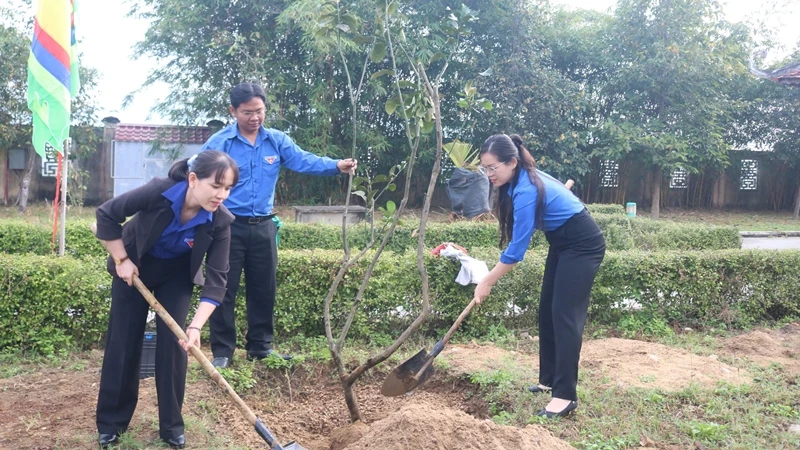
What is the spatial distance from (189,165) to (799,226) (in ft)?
64.6

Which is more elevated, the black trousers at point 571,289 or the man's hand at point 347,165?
the man's hand at point 347,165

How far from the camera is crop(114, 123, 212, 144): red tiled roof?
59.7ft

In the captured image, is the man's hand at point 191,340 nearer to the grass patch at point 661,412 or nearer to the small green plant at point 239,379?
the small green plant at point 239,379

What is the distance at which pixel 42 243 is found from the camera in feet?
27.0

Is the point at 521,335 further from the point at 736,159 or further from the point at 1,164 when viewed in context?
the point at 736,159

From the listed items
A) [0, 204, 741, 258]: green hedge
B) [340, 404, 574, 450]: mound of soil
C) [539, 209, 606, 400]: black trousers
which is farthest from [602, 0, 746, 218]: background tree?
[340, 404, 574, 450]: mound of soil

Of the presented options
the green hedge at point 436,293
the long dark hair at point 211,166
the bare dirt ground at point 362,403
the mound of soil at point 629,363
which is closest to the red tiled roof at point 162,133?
the green hedge at point 436,293

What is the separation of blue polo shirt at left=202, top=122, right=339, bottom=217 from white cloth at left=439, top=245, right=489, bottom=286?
5.23 feet

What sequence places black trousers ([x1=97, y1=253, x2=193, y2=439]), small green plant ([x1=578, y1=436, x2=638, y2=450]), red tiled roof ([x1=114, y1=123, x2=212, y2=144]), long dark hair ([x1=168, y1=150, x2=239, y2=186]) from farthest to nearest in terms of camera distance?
red tiled roof ([x1=114, y1=123, x2=212, y2=144]), small green plant ([x1=578, y1=436, x2=638, y2=450]), black trousers ([x1=97, y1=253, x2=193, y2=439]), long dark hair ([x1=168, y1=150, x2=239, y2=186])

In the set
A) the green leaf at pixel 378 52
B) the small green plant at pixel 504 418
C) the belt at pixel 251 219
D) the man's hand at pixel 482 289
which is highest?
the green leaf at pixel 378 52

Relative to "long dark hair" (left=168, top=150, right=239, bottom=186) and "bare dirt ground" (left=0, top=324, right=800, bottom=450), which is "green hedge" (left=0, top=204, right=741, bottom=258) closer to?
"bare dirt ground" (left=0, top=324, right=800, bottom=450)

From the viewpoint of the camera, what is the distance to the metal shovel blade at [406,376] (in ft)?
13.0

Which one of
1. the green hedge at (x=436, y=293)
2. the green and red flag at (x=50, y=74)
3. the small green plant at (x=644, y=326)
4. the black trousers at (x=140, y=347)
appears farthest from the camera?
the green and red flag at (x=50, y=74)

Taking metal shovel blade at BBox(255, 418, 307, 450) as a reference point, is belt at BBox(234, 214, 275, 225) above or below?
above
